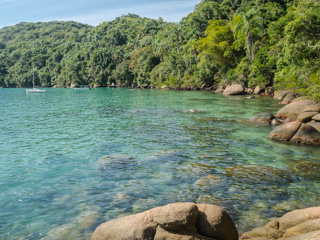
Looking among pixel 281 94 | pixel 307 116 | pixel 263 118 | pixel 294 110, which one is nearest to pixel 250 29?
pixel 281 94

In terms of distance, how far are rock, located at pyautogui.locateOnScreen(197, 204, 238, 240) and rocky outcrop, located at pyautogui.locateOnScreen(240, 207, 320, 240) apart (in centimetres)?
78

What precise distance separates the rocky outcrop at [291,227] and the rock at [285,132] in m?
10.9

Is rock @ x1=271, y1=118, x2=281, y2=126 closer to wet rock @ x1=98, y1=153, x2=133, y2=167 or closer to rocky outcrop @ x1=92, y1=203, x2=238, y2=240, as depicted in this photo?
wet rock @ x1=98, y1=153, x2=133, y2=167

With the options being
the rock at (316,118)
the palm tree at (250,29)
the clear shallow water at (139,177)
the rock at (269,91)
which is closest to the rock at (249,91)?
the rock at (269,91)

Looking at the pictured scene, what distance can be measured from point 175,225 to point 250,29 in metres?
53.2

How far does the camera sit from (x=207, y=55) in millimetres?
64375

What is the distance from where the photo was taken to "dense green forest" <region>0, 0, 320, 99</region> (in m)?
26.2

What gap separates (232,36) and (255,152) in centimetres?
5427

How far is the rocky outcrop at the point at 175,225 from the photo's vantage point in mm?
5402

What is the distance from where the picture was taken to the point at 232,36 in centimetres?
6247

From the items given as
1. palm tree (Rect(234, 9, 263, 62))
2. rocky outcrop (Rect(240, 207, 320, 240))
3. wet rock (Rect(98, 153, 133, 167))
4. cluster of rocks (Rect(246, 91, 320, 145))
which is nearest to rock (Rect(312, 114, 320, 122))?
cluster of rocks (Rect(246, 91, 320, 145))

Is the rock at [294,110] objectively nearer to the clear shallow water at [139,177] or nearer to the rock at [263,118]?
the rock at [263,118]

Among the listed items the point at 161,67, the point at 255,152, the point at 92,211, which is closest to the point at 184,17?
the point at 161,67

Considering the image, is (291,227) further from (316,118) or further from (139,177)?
(316,118)
